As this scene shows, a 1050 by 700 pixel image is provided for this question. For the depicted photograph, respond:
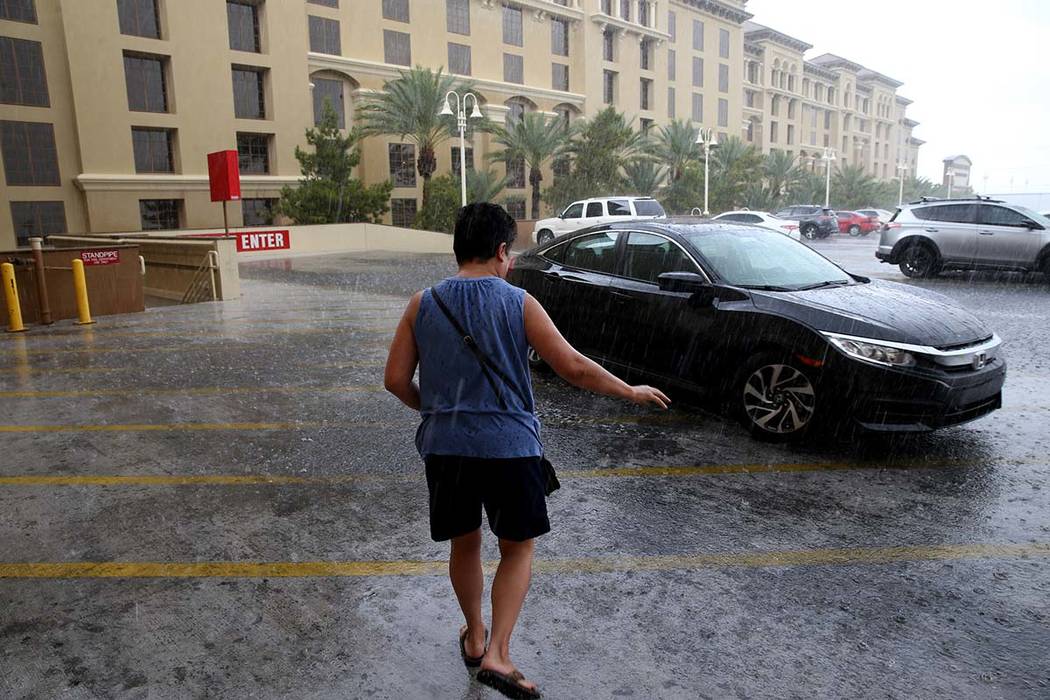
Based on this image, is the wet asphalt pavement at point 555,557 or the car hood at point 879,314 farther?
the car hood at point 879,314

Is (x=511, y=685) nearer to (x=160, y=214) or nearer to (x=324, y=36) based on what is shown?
(x=160, y=214)

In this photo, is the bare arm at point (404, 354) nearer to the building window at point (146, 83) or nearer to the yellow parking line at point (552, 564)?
the yellow parking line at point (552, 564)

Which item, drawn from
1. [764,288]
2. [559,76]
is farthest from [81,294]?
[559,76]

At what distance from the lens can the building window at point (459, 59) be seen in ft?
143

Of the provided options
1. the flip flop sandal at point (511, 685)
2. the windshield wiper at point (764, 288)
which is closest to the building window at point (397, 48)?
the windshield wiper at point (764, 288)

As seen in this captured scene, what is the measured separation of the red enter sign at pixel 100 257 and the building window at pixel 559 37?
4175 centimetres

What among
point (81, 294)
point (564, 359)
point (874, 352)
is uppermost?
point (564, 359)

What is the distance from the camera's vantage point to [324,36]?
38.5 metres

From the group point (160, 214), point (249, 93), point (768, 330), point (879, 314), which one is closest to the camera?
point (879, 314)

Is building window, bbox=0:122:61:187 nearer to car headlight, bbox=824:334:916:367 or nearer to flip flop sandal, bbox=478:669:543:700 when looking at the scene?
car headlight, bbox=824:334:916:367

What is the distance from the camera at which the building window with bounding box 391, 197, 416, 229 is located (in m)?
41.9

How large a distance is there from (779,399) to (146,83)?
3481cm

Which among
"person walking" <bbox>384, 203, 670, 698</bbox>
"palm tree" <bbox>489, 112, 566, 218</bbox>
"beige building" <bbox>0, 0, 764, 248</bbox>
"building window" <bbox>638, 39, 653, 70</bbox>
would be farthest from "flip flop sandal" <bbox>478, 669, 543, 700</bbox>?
"building window" <bbox>638, 39, 653, 70</bbox>

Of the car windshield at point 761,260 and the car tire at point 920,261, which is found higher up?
the car windshield at point 761,260
